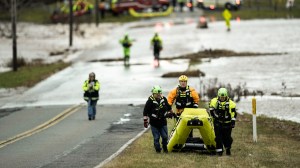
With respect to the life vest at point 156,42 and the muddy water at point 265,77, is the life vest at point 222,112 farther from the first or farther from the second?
the life vest at point 156,42

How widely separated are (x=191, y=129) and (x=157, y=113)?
0.90 meters

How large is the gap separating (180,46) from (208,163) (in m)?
41.5

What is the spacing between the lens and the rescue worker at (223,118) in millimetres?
18078

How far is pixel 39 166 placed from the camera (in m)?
17.2

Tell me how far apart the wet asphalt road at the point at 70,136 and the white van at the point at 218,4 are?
51.5 m

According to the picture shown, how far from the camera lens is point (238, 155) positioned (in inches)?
716

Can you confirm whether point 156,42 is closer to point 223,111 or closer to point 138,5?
point 223,111

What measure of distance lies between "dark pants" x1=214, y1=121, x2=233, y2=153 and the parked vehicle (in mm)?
67245

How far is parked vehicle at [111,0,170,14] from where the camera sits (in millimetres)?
85812

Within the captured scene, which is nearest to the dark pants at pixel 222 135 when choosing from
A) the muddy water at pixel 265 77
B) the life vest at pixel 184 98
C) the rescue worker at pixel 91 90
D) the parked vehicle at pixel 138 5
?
the life vest at pixel 184 98

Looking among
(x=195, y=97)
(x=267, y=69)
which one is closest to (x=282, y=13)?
(x=267, y=69)

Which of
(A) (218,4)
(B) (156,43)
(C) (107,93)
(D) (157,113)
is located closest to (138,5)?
(A) (218,4)

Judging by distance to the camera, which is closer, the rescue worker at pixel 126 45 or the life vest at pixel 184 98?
the life vest at pixel 184 98

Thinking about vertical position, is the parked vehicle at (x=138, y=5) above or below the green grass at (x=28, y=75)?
above
